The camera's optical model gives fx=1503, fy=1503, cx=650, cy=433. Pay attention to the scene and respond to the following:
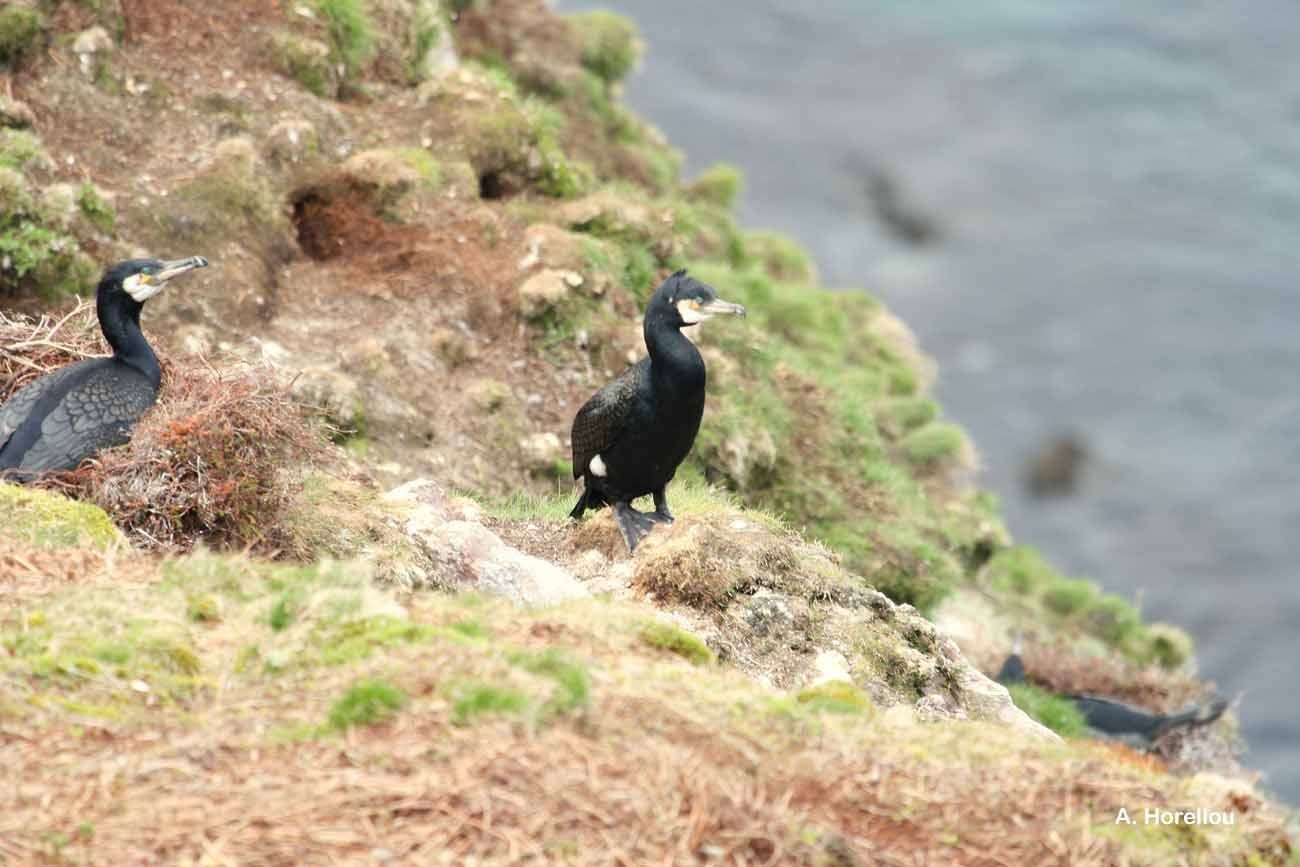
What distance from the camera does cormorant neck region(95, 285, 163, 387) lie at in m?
8.77

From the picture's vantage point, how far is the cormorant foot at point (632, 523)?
30.1ft

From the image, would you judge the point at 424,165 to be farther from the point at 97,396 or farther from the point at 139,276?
the point at 97,396

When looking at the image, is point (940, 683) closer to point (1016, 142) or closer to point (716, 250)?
point (716, 250)

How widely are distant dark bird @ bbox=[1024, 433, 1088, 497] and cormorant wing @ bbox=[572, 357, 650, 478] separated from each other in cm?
1910

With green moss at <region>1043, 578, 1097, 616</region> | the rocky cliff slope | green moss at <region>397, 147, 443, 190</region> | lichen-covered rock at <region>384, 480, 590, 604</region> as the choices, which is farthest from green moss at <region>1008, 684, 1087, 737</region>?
green moss at <region>397, 147, 443, 190</region>

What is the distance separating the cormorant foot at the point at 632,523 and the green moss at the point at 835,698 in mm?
2198

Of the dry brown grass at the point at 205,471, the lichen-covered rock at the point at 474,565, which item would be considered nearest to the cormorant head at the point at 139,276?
the dry brown grass at the point at 205,471

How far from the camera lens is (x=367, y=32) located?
15.0 m

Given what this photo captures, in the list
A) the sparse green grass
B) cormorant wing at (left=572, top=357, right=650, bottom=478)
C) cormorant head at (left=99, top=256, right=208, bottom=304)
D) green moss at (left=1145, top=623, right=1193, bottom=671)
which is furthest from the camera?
green moss at (left=1145, top=623, right=1193, bottom=671)

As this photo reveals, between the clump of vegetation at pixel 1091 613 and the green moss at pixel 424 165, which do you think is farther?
the clump of vegetation at pixel 1091 613

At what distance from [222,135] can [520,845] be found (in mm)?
9747

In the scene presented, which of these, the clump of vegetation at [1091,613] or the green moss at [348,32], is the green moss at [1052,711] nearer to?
the clump of vegetation at [1091,613]

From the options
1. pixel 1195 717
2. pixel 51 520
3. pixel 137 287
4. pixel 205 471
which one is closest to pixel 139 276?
pixel 137 287

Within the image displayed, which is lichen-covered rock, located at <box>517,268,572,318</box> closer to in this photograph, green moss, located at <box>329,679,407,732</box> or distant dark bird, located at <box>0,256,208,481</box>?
distant dark bird, located at <box>0,256,208,481</box>
